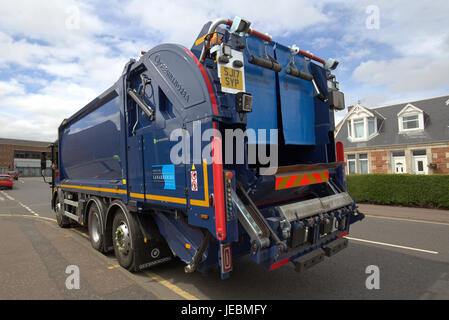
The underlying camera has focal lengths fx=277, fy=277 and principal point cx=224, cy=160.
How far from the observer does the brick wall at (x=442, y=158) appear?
16.5 m

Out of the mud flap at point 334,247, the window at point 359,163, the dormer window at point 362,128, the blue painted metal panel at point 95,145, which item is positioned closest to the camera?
the mud flap at point 334,247

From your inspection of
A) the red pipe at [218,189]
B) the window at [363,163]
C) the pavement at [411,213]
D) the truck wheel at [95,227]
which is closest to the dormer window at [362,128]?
the window at [363,163]

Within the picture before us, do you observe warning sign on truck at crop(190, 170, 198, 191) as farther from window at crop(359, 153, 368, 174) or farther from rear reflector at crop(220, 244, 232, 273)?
window at crop(359, 153, 368, 174)

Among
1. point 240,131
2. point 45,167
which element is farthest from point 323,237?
point 45,167

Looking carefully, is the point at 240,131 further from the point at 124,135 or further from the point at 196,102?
the point at 124,135

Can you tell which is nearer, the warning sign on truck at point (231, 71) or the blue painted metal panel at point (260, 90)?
the warning sign on truck at point (231, 71)

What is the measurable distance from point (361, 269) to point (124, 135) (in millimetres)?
4249

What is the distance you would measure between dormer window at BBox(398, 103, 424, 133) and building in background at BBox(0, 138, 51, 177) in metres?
70.0

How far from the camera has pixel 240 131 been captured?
9.87 feet

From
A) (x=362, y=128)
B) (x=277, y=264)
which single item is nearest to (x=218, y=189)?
(x=277, y=264)

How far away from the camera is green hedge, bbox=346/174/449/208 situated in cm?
1016

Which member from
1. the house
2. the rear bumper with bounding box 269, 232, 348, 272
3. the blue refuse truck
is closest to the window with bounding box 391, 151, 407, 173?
the house

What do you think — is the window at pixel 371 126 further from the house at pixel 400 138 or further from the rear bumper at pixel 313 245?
the rear bumper at pixel 313 245
